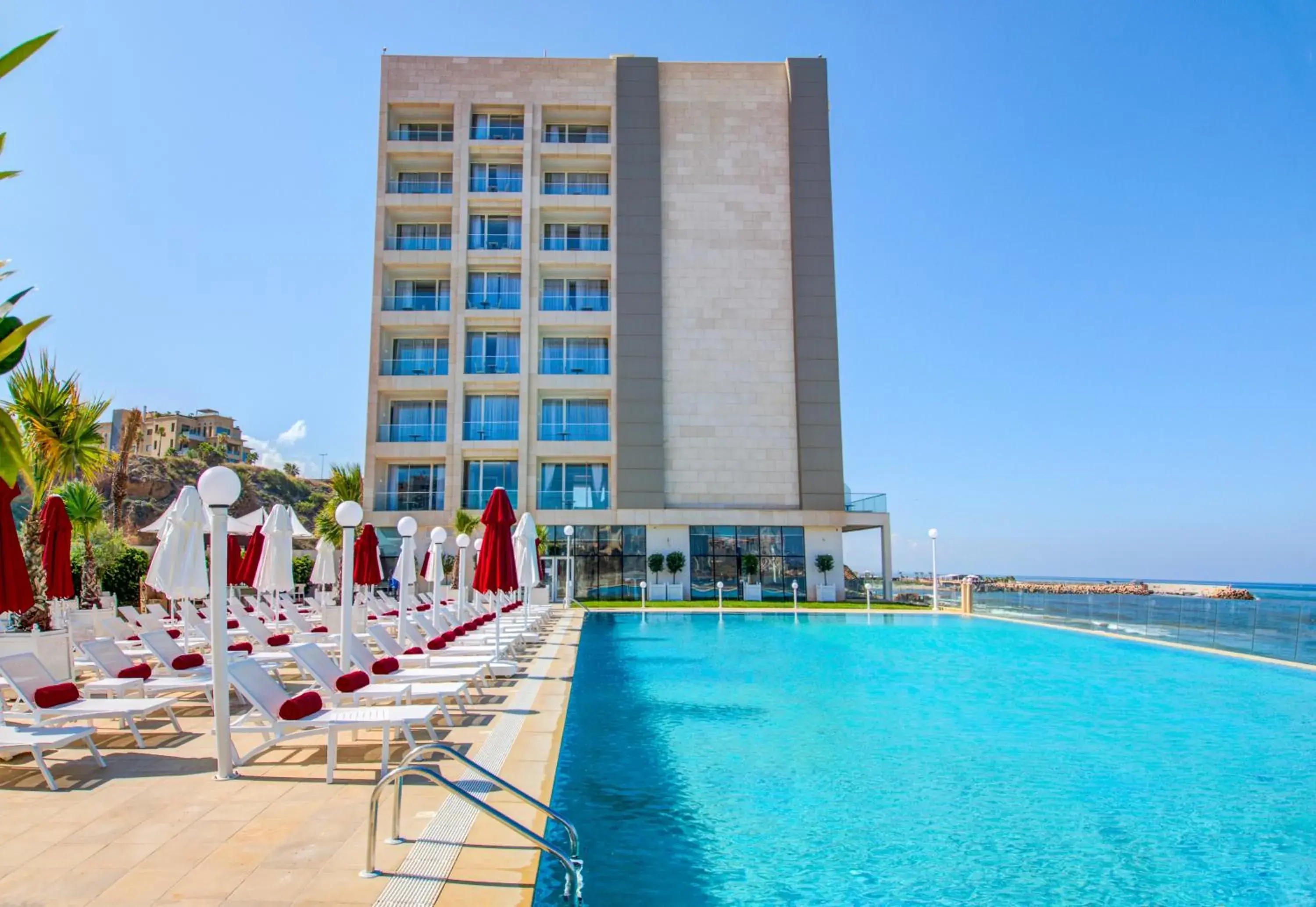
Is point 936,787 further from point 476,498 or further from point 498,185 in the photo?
point 498,185

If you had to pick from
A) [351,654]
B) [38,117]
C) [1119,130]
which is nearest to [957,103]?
[1119,130]

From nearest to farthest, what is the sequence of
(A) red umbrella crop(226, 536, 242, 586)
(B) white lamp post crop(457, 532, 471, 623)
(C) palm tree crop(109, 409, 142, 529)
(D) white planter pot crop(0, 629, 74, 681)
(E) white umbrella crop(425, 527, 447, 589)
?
(D) white planter pot crop(0, 629, 74, 681)
(A) red umbrella crop(226, 536, 242, 586)
(B) white lamp post crop(457, 532, 471, 623)
(E) white umbrella crop(425, 527, 447, 589)
(C) palm tree crop(109, 409, 142, 529)

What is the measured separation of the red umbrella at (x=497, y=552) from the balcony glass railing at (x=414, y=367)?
68.9 ft

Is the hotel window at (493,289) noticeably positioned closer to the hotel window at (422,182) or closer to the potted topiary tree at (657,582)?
the hotel window at (422,182)

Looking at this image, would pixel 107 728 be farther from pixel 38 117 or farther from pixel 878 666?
pixel 878 666

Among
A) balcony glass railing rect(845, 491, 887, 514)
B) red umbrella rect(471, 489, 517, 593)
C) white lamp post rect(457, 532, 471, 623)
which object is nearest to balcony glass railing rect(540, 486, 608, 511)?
balcony glass railing rect(845, 491, 887, 514)

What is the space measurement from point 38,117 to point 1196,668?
57.9 ft

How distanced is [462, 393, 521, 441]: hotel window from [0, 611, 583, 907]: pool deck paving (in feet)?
79.2

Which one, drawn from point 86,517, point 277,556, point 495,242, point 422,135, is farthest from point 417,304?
point 277,556

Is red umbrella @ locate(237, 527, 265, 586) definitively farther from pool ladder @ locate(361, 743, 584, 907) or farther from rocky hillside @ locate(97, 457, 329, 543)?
rocky hillside @ locate(97, 457, 329, 543)

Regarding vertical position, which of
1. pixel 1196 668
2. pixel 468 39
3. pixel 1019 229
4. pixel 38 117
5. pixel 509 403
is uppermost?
pixel 468 39

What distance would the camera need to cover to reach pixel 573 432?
104 ft

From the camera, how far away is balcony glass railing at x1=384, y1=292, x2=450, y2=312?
32062 mm

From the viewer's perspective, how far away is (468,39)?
34.4 meters
